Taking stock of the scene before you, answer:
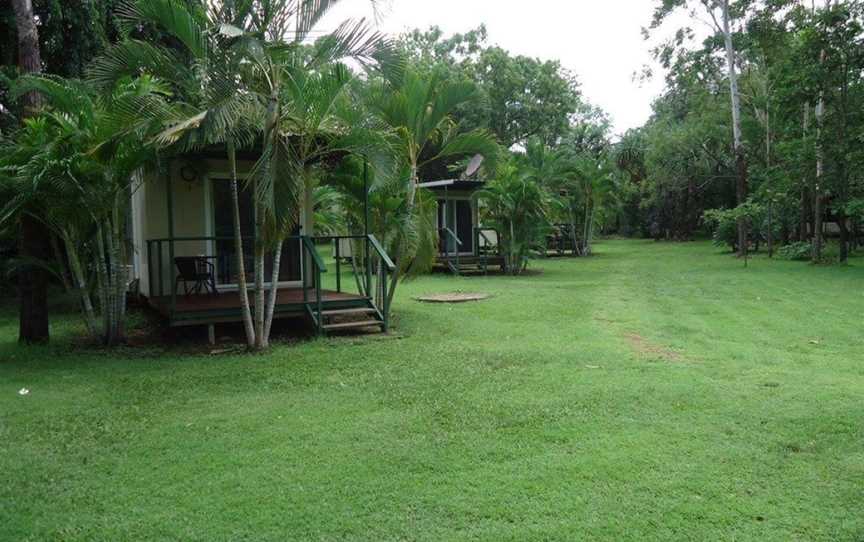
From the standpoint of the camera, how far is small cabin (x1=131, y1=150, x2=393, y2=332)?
8570mm

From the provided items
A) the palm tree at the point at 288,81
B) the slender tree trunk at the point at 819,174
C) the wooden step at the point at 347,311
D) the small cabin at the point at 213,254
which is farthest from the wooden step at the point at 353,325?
the slender tree trunk at the point at 819,174

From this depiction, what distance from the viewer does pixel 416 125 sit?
28.6 ft

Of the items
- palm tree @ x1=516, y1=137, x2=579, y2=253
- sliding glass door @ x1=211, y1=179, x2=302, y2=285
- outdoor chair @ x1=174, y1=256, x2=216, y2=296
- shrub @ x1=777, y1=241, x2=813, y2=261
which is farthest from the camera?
palm tree @ x1=516, y1=137, x2=579, y2=253

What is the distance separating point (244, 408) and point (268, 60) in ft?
11.0

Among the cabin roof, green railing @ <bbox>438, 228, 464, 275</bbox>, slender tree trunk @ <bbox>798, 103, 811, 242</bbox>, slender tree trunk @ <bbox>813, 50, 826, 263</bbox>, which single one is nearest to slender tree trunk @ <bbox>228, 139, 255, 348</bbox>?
green railing @ <bbox>438, 228, 464, 275</bbox>

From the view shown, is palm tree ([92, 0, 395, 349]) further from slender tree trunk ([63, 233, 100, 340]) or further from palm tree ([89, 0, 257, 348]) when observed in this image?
slender tree trunk ([63, 233, 100, 340])

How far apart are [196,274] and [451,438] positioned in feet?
19.3

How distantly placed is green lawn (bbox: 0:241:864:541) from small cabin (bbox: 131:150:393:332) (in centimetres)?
77

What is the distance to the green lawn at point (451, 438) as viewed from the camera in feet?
10.3

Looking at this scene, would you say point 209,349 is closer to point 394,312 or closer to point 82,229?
point 82,229

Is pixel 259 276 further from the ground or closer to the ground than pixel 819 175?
closer to the ground

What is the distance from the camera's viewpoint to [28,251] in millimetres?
7887

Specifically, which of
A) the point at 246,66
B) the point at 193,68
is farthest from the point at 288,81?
the point at 193,68

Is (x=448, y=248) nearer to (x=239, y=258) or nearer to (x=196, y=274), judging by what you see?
(x=196, y=274)
